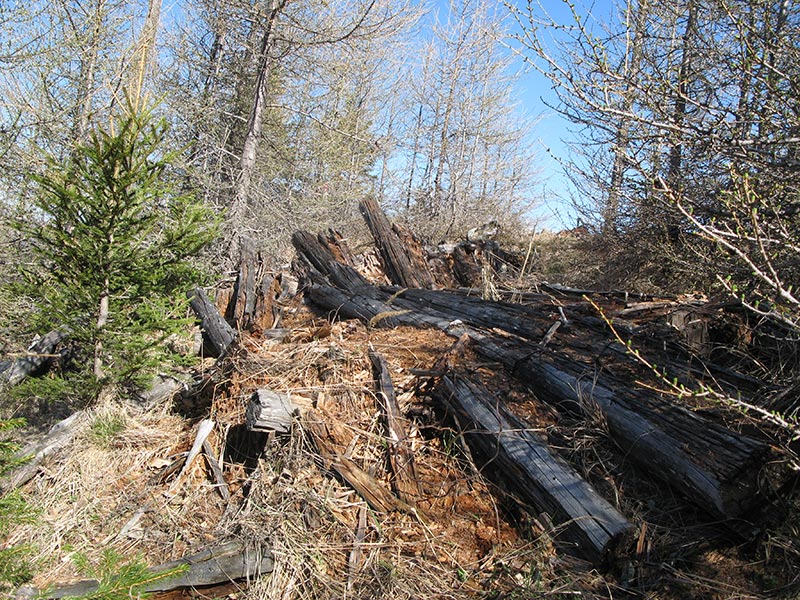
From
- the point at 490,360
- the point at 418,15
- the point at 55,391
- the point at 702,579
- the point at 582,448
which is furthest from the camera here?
the point at 418,15

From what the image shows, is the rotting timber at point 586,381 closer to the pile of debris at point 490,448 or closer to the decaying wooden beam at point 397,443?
the pile of debris at point 490,448

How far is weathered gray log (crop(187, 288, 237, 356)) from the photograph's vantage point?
5.14m

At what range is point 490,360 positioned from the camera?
12.7 ft

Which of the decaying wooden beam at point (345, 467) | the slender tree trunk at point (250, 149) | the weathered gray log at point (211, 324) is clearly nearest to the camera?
the decaying wooden beam at point (345, 467)

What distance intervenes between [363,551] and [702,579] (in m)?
1.68

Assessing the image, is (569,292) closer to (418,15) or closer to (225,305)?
(225,305)

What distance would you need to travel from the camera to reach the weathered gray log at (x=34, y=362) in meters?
5.23

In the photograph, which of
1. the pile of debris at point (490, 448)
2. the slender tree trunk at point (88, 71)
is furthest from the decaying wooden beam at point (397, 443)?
the slender tree trunk at point (88, 71)

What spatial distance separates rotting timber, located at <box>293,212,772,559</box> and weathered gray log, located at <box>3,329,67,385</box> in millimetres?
2999

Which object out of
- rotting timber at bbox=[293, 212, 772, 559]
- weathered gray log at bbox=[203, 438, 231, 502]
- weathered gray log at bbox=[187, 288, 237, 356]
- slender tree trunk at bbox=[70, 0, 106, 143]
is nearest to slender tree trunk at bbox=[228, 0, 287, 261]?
slender tree trunk at bbox=[70, 0, 106, 143]

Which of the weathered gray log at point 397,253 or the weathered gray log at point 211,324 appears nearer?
the weathered gray log at point 211,324

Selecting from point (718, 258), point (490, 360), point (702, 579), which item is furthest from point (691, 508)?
point (718, 258)

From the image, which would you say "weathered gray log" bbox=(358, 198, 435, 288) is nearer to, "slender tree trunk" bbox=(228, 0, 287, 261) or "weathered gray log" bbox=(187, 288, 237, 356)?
"weathered gray log" bbox=(187, 288, 237, 356)

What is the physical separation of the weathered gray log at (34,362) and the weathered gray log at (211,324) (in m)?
1.34
